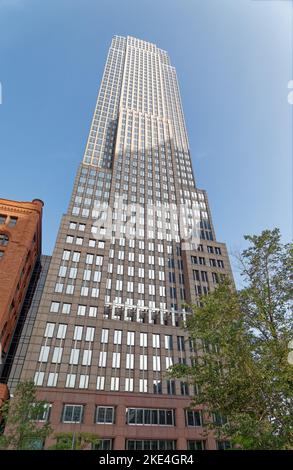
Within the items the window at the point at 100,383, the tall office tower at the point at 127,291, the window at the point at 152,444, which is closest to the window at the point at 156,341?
the tall office tower at the point at 127,291

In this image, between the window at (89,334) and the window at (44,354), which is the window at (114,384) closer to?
the window at (89,334)

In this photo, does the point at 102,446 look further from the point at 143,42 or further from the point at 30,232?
the point at 143,42

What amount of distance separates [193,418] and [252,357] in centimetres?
3375

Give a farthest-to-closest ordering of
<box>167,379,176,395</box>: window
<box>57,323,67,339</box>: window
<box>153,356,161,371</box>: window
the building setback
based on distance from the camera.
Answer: <box>153,356,161,371</box>: window, <box>57,323,67,339</box>: window, <box>167,379,176,395</box>: window, the building setback

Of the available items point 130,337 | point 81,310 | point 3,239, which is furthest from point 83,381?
point 3,239

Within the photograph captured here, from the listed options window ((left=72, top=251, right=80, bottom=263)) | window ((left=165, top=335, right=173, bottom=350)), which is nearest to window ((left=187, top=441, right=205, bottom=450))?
window ((left=165, top=335, right=173, bottom=350))

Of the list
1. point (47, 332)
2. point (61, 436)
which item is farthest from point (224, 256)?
point (61, 436)

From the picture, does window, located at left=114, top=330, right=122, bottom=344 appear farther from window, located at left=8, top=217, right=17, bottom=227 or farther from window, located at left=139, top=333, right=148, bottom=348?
window, located at left=8, top=217, right=17, bottom=227

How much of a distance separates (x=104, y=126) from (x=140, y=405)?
327 feet

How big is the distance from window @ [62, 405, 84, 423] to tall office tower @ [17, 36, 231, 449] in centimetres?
13

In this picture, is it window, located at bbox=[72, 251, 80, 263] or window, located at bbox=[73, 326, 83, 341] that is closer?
window, located at bbox=[73, 326, 83, 341]

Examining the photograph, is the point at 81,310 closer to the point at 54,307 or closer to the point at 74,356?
the point at 54,307

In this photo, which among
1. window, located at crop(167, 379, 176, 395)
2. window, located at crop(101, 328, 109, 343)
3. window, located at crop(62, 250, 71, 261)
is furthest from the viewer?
window, located at crop(62, 250, 71, 261)

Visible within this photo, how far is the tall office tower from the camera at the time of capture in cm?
4044
